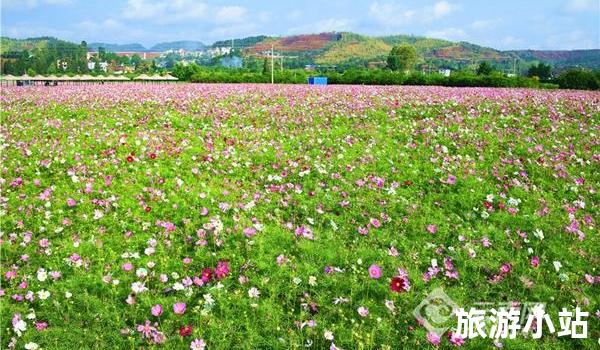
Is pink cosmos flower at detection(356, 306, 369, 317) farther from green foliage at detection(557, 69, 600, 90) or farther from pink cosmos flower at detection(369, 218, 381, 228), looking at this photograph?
green foliage at detection(557, 69, 600, 90)

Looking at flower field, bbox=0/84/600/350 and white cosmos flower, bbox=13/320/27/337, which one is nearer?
white cosmos flower, bbox=13/320/27/337

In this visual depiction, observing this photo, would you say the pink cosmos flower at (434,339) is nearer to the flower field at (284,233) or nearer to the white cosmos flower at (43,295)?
the flower field at (284,233)

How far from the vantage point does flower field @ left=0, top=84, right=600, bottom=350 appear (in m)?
4.82

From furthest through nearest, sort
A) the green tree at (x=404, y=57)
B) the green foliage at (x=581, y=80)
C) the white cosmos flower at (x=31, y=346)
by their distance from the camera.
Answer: the green tree at (x=404, y=57)
the green foliage at (x=581, y=80)
the white cosmos flower at (x=31, y=346)

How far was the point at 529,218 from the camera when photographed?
7.12 metres

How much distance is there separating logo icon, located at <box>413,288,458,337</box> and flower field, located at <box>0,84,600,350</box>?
5cm

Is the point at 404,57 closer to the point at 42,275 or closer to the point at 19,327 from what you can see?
the point at 42,275

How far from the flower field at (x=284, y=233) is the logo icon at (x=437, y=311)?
0.18 feet

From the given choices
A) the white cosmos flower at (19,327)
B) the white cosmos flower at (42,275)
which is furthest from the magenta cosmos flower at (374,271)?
the white cosmos flower at (42,275)

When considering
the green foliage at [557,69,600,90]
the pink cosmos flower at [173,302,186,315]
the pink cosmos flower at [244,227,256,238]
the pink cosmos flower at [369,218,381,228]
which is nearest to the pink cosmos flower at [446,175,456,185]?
the pink cosmos flower at [369,218,381,228]

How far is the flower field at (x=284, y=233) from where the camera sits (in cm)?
482

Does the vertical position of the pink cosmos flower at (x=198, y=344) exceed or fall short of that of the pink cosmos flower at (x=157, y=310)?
it falls short

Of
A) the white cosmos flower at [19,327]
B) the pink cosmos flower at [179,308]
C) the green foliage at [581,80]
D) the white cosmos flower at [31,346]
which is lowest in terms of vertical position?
the white cosmos flower at [31,346]

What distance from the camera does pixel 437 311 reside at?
5074 mm
